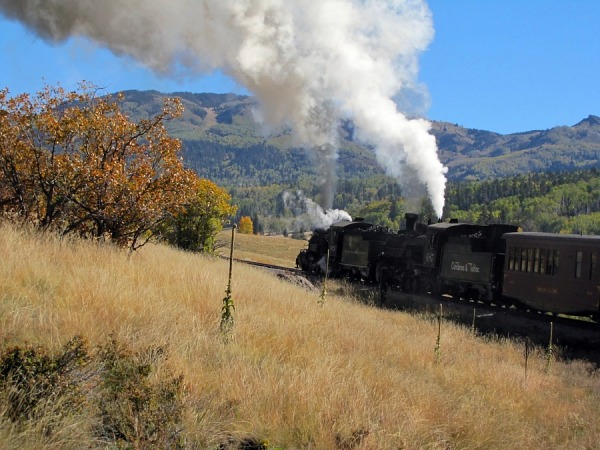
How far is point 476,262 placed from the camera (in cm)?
2184

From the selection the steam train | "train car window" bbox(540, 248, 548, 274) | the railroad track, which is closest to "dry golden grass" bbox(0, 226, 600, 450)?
the railroad track

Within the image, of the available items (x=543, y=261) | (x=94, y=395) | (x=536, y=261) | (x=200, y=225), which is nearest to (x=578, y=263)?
(x=543, y=261)

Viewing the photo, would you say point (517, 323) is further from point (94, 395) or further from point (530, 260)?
point (94, 395)

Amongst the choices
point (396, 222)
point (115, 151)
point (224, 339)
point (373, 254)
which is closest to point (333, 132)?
point (373, 254)

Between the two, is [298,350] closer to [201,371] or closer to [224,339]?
[224,339]

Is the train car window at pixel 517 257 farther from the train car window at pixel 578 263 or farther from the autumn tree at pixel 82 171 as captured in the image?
the autumn tree at pixel 82 171

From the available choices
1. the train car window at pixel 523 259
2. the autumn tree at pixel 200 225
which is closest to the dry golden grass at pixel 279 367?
the train car window at pixel 523 259

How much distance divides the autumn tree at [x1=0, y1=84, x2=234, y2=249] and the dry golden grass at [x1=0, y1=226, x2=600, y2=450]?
203cm

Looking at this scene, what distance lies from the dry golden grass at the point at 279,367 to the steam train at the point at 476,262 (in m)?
5.51

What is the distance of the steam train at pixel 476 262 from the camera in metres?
17.7

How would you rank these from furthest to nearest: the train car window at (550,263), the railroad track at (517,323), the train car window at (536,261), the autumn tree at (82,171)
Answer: the train car window at (536,261)
the train car window at (550,263)
the railroad track at (517,323)
the autumn tree at (82,171)

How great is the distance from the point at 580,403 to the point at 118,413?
825cm

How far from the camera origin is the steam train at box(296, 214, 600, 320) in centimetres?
1773

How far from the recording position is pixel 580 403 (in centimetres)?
966
